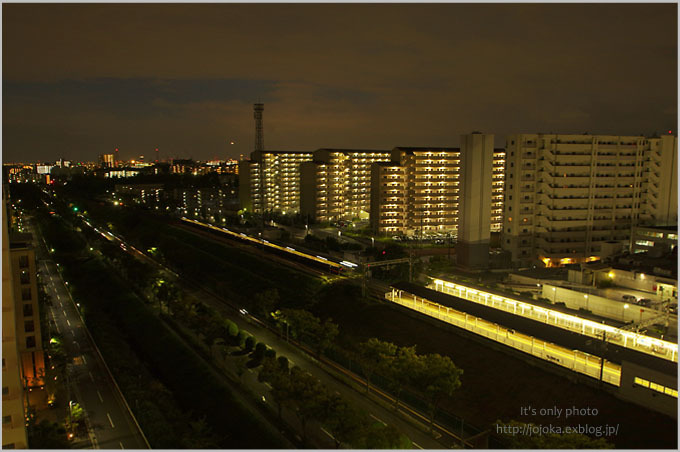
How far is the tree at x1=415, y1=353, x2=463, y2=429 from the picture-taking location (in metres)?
9.52

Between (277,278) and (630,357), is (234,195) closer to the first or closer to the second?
(277,278)

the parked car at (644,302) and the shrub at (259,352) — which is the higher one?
the parked car at (644,302)

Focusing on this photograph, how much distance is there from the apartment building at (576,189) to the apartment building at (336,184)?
15929 mm

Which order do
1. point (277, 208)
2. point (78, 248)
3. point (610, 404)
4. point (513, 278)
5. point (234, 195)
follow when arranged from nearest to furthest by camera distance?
1. point (610, 404)
2. point (513, 278)
3. point (78, 248)
4. point (277, 208)
5. point (234, 195)

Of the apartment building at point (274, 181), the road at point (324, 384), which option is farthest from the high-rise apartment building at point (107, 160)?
the road at point (324, 384)

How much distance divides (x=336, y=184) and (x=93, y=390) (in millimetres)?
26992

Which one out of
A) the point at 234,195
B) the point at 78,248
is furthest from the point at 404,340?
the point at 234,195

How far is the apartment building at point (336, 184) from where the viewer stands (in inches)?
1439

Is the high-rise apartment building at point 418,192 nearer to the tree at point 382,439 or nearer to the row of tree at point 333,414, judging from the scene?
the row of tree at point 333,414

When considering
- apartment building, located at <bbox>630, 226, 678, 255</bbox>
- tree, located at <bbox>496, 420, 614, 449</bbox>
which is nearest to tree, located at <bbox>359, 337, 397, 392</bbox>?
tree, located at <bbox>496, 420, 614, 449</bbox>

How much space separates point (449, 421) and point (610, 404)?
136 inches

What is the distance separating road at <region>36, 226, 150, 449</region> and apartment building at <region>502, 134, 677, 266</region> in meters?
19.2

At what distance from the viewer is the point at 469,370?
11750mm

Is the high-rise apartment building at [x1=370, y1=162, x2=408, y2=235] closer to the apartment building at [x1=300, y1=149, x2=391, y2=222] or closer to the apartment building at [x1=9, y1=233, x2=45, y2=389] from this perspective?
the apartment building at [x1=300, y1=149, x2=391, y2=222]
